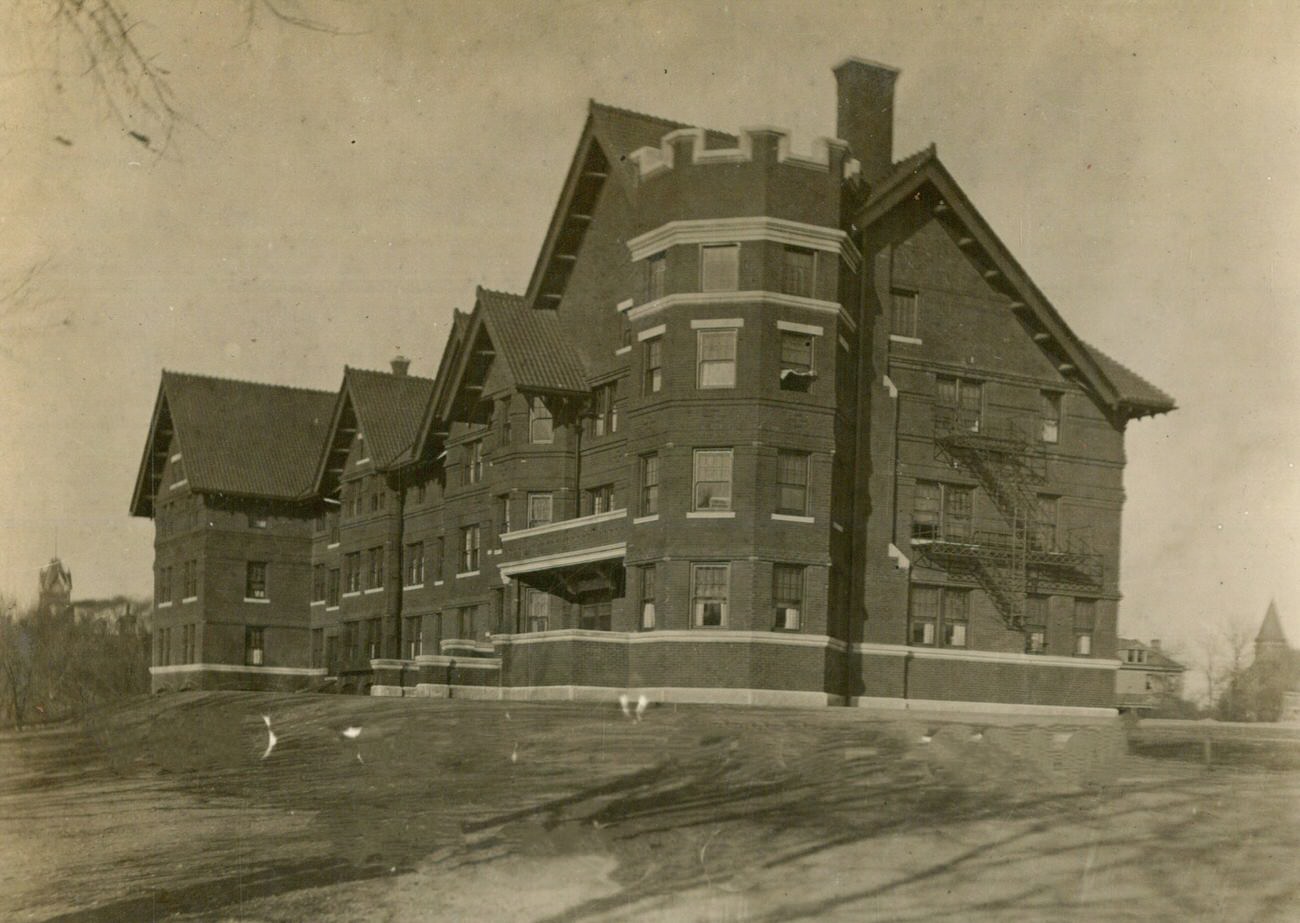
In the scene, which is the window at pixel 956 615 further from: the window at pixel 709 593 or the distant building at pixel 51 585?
the distant building at pixel 51 585

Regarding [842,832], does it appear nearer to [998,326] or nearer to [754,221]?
[754,221]

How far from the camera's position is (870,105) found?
121 ft

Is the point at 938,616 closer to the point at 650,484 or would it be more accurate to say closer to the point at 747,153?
the point at 650,484

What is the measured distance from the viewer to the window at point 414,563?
47.7 meters

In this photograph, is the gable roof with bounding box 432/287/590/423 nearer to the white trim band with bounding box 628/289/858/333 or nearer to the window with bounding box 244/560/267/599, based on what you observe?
the white trim band with bounding box 628/289/858/333

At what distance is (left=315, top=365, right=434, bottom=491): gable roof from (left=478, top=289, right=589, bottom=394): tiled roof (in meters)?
10.1

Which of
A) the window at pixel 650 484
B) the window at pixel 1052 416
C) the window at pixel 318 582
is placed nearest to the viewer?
the window at pixel 650 484

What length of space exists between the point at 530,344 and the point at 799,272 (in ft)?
30.0

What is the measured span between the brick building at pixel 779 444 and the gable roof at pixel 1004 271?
0.24ft

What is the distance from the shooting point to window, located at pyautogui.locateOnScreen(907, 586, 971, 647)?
113 ft

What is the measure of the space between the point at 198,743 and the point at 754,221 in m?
15.5

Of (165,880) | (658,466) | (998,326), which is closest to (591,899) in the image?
(165,880)

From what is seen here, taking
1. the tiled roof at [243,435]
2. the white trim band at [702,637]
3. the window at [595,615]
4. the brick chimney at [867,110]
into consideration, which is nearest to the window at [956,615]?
the white trim band at [702,637]

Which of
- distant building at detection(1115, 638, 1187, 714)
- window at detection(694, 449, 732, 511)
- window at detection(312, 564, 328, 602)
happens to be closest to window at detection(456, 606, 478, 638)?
window at detection(694, 449, 732, 511)
